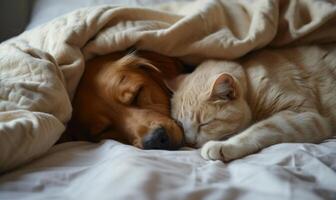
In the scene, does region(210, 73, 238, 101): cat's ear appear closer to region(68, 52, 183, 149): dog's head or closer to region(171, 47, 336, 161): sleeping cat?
region(171, 47, 336, 161): sleeping cat

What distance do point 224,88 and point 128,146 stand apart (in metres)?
0.31

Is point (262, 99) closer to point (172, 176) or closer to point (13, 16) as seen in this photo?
point (172, 176)

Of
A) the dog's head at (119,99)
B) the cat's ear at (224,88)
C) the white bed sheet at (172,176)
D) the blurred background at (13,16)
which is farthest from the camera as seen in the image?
the blurred background at (13,16)

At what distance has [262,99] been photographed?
1.32 meters

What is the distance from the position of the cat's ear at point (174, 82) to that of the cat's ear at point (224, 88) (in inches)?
7.3

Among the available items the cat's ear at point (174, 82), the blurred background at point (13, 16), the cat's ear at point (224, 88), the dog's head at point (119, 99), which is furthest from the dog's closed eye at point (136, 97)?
the blurred background at point (13, 16)

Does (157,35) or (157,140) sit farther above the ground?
(157,35)

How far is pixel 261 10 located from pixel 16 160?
88 centimetres

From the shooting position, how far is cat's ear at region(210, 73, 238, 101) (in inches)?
47.3

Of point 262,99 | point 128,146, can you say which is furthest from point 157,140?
point 262,99

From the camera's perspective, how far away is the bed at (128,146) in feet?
2.68

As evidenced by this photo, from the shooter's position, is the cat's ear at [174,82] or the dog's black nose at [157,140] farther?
the cat's ear at [174,82]

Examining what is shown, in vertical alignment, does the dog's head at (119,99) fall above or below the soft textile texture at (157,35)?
below

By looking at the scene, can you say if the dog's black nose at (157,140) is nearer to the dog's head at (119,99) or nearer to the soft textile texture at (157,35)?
the dog's head at (119,99)
